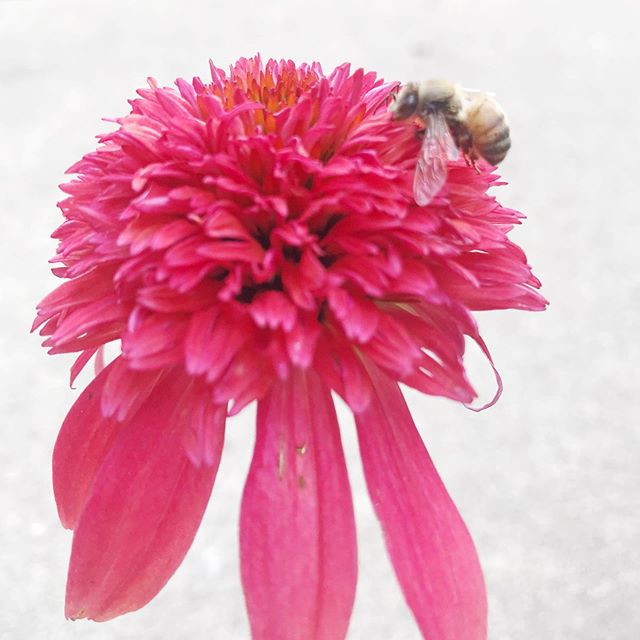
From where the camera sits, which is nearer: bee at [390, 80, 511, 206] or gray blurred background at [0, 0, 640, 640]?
bee at [390, 80, 511, 206]

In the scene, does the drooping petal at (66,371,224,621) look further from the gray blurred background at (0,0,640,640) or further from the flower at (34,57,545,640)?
the gray blurred background at (0,0,640,640)

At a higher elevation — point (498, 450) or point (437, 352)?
point (437, 352)

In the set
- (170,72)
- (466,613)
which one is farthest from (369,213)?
(170,72)

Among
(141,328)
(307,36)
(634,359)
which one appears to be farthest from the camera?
(307,36)

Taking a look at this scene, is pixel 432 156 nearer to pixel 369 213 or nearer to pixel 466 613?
pixel 369 213

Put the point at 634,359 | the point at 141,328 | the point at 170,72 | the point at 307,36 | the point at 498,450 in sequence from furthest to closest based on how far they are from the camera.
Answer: the point at 307,36
the point at 170,72
the point at 634,359
the point at 498,450
the point at 141,328

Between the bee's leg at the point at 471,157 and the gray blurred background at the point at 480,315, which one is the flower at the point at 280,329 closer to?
the bee's leg at the point at 471,157

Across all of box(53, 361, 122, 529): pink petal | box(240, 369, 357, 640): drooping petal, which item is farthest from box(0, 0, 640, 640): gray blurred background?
box(240, 369, 357, 640): drooping petal
